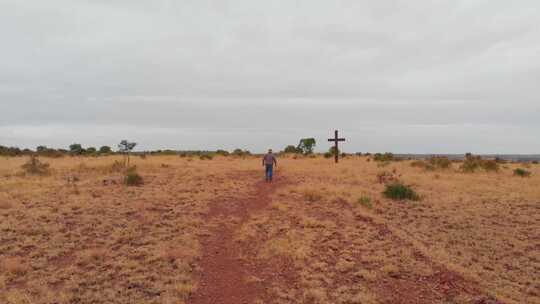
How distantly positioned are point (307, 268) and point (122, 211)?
7916 mm

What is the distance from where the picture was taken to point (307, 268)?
9.37 meters

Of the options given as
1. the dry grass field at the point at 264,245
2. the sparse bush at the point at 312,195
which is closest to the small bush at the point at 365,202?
the dry grass field at the point at 264,245

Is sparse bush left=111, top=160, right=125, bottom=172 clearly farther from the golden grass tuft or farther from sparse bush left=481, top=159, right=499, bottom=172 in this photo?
sparse bush left=481, top=159, right=499, bottom=172

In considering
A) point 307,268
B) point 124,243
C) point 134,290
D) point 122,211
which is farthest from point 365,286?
point 122,211

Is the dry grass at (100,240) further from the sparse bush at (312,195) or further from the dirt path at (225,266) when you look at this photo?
the sparse bush at (312,195)

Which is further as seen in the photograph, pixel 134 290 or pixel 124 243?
pixel 124 243

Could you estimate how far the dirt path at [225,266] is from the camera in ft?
26.6

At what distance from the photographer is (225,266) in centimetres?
962

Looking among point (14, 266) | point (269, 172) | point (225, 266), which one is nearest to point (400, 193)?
point (269, 172)

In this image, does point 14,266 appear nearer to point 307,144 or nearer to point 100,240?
point 100,240

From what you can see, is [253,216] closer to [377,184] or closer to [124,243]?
[124,243]

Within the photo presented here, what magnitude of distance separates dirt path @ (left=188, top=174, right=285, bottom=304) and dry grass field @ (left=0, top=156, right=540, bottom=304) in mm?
40

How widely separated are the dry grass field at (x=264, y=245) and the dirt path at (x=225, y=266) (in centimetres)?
4

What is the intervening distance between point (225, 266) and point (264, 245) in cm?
162
